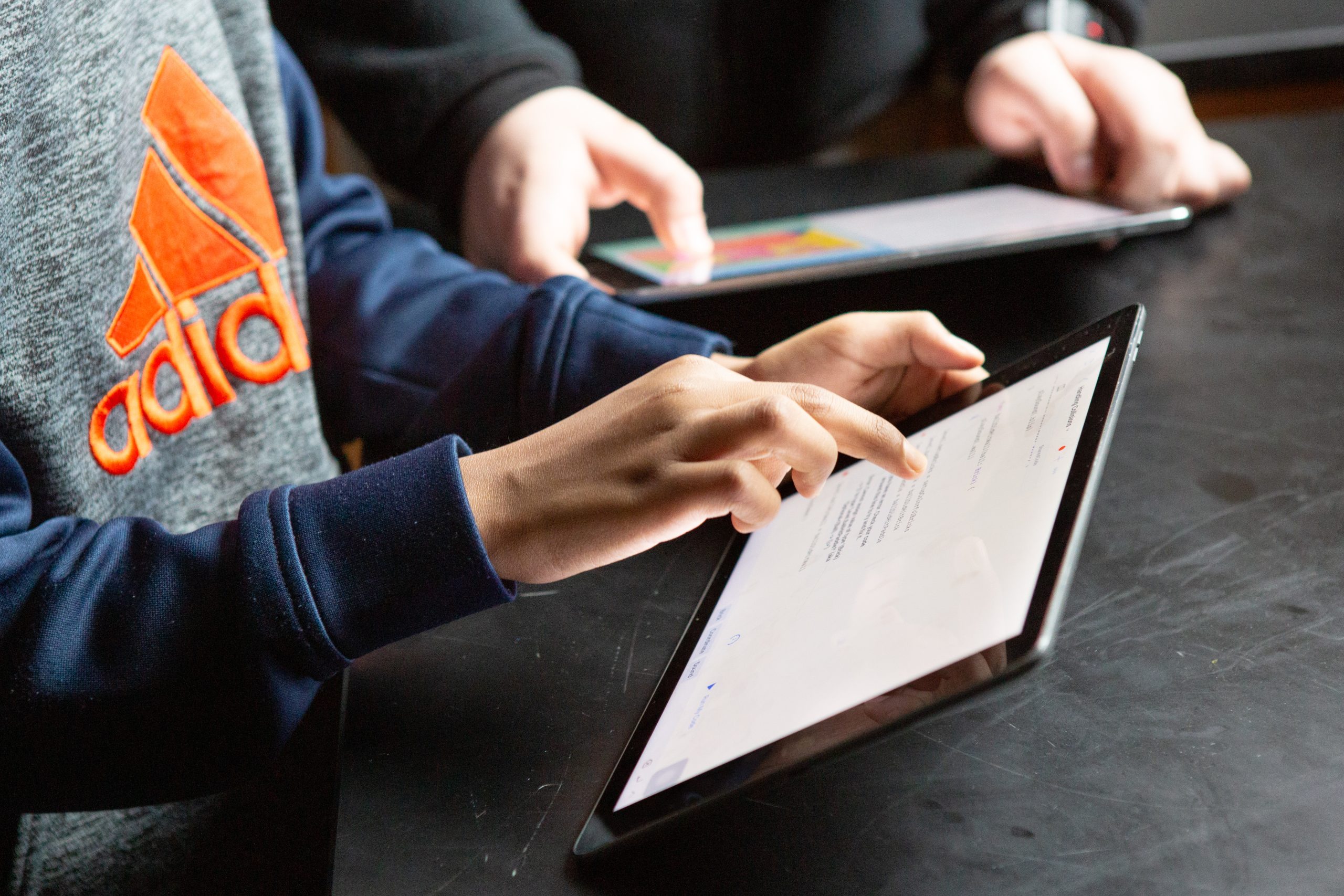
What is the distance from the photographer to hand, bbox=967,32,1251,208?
0.90m

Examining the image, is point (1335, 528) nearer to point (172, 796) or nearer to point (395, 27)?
point (172, 796)

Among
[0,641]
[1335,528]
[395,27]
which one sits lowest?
[1335,528]

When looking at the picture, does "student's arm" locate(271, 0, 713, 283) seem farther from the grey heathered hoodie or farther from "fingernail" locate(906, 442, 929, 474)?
"fingernail" locate(906, 442, 929, 474)

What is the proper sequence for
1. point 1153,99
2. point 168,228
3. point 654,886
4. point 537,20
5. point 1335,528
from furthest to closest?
point 537,20, point 1153,99, point 168,228, point 1335,528, point 654,886

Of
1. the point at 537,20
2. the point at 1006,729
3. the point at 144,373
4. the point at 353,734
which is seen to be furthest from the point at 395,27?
the point at 1006,729

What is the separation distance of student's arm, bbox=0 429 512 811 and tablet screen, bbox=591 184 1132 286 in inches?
13.1

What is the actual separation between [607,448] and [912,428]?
0.63 ft

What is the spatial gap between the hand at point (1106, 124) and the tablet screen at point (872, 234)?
58mm

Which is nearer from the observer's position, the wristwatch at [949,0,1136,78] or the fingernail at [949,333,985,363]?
the fingernail at [949,333,985,363]

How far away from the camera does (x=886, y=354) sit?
1.84 feet

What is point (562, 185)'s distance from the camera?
2.67 ft

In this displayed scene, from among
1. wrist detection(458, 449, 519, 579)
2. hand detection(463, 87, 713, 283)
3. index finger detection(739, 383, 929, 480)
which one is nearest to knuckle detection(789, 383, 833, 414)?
index finger detection(739, 383, 929, 480)

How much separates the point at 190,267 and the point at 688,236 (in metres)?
0.36

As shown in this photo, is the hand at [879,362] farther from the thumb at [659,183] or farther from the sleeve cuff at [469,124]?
the sleeve cuff at [469,124]
